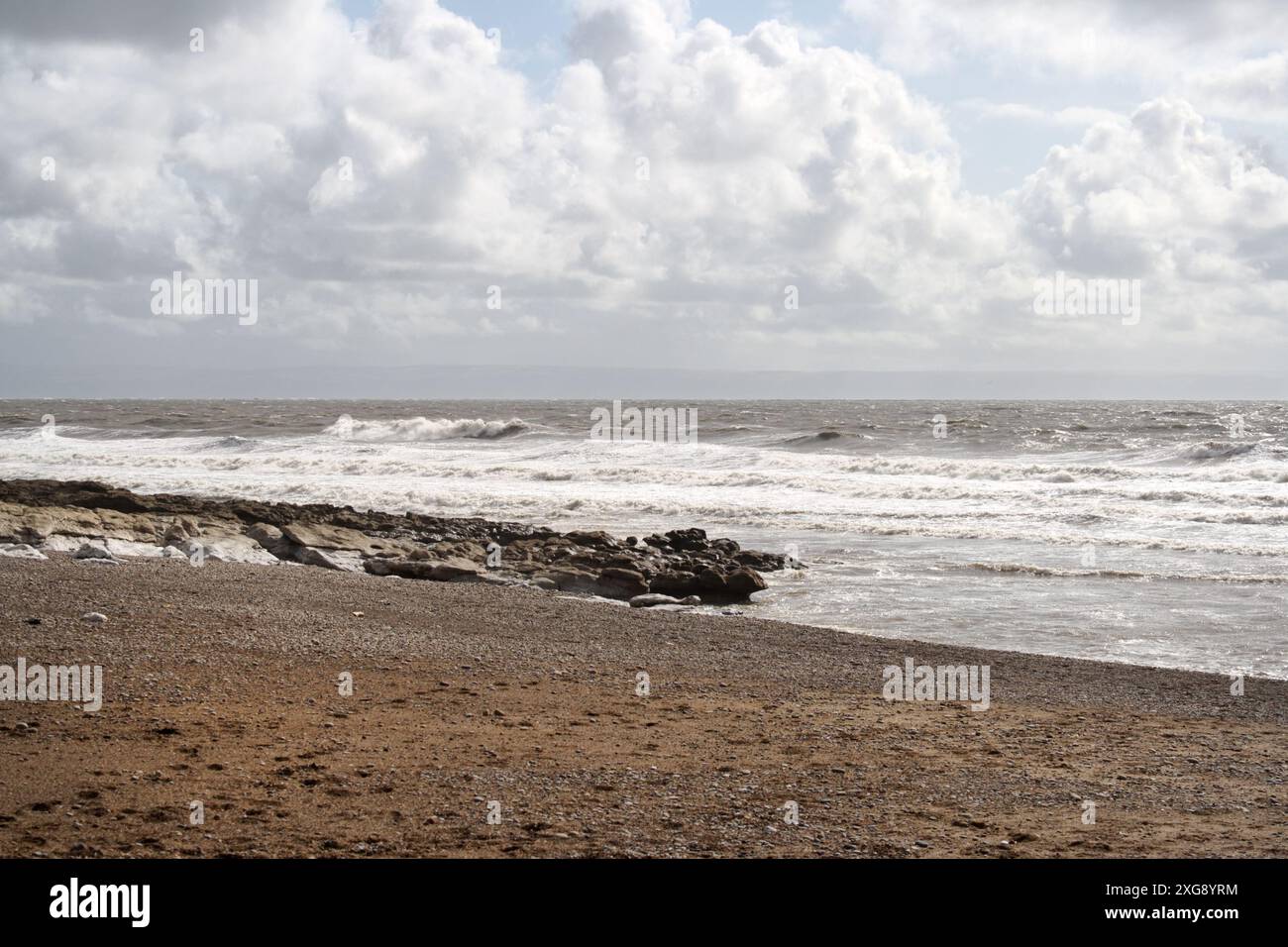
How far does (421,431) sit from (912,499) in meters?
38.2

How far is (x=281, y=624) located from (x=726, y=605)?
5.70 metres

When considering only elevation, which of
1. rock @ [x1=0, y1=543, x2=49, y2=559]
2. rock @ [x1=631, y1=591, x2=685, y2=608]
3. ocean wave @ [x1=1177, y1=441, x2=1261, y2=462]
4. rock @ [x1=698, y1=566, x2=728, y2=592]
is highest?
ocean wave @ [x1=1177, y1=441, x2=1261, y2=462]

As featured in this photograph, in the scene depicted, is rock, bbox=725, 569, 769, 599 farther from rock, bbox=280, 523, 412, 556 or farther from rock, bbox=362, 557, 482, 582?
rock, bbox=280, 523, 412, 556

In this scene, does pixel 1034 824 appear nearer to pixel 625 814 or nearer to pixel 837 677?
pixel 625 814

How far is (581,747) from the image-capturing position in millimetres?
6621

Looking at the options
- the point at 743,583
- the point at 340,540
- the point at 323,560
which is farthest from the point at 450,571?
the point at 743,583

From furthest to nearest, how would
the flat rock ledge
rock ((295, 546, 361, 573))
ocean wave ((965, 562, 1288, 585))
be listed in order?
rock ((295, 546, 361, 573)), ocean wave ((965, 562, 1288, 585)), the flat rock ledge

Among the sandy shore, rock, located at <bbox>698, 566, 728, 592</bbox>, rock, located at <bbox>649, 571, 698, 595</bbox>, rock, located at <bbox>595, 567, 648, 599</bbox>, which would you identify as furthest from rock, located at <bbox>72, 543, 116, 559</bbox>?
rock, located at <bbox>698, 566, 728, 592</bbox>

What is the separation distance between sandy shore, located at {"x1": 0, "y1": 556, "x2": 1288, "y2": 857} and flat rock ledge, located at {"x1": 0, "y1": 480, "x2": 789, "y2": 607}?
11.7ft

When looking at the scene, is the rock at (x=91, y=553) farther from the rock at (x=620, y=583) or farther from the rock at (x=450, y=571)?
the rock at (x=620, y=583)

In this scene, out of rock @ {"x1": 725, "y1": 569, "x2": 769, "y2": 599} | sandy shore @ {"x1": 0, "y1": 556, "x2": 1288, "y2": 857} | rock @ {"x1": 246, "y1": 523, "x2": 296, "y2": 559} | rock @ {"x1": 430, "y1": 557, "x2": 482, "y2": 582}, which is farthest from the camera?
rock @ {"x1": 246, "y1": 523, "x2": 296, "y2": 559}

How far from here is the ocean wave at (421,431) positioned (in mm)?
57000

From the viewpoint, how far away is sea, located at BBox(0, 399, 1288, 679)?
41.5 ft
